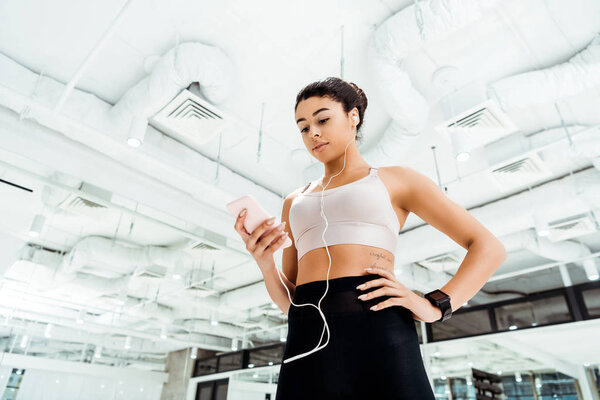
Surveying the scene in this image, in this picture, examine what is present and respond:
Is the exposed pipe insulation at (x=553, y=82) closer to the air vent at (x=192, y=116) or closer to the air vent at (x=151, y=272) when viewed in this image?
the air vent at (x=192, y=116)

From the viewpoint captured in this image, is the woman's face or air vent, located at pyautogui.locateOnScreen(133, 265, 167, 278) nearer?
the woman's face

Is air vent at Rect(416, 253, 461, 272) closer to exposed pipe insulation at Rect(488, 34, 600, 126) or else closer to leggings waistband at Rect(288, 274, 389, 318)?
exposed pipe insulation at Rect(488, 34, 600, 126)

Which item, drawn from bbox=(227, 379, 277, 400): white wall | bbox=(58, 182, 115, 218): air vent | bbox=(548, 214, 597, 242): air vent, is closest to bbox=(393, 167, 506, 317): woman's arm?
bbox=(58, 182, 115, 218): air vent

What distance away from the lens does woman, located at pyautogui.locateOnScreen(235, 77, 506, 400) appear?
25.9 inches

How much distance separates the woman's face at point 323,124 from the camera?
2.95ft

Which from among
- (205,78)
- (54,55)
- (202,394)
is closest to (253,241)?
(205,78)

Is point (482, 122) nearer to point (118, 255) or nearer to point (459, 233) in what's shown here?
point (459, 233)

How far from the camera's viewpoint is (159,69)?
3.01m

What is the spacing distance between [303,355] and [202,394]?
472 inches

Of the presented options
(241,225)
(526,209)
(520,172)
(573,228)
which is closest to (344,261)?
(241,225)

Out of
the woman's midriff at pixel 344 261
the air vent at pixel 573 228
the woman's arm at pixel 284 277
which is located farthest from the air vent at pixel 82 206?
the air vent at pixel 573 228

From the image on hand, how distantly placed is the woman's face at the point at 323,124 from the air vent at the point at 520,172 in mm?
3017

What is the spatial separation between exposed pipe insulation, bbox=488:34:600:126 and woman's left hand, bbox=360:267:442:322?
2.89 meters

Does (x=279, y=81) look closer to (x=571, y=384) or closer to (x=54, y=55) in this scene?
(x=54, y=55)
